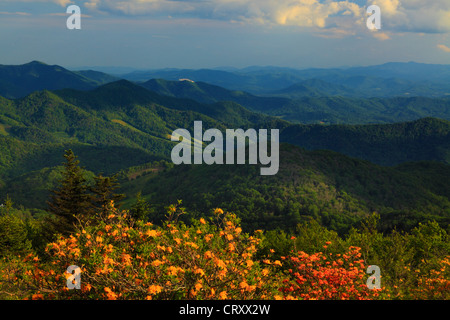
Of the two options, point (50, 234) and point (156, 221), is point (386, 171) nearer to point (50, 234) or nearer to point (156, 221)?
point (156, 221)

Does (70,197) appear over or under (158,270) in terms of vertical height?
under

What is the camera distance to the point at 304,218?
131 metres

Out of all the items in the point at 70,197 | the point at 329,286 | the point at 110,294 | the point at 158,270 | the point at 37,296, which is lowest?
the point at 70,197

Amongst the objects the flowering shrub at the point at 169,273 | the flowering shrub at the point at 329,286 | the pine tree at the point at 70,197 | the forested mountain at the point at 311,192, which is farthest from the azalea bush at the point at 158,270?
the forested mountain at the point at 311,192

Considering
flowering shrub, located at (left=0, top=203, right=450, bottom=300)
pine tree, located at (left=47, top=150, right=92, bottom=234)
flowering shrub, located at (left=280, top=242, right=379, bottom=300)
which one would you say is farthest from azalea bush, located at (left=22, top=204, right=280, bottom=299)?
pine tree, located at (left=47, top=150, right=92, bottom=234)

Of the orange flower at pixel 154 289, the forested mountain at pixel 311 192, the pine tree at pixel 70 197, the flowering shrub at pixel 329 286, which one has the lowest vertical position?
the forested mountain at pixel 311 192

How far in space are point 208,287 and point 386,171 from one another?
198 meters

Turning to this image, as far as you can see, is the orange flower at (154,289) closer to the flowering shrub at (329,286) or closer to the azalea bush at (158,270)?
the azalea bush at (158,270)

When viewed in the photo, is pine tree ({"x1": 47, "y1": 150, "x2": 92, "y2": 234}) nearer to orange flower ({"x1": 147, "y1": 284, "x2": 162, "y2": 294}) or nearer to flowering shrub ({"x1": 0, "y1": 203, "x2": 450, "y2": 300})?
flowering shrub ({"x1": 0, "y1": 203, "x2": 450, "y2": 300})

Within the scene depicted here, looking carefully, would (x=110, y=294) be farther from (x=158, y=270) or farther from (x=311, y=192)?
(x=311, y=192)

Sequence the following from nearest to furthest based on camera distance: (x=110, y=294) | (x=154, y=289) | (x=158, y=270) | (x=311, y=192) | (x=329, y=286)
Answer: (x=154, y=289), (x=110, y=294), (x=158, y=270), (x=329, y=286), (x=311, y=192)

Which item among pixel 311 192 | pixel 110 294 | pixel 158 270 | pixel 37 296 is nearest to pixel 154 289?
pixel 158 270

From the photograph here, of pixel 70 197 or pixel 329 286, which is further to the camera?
pixel 70 197
